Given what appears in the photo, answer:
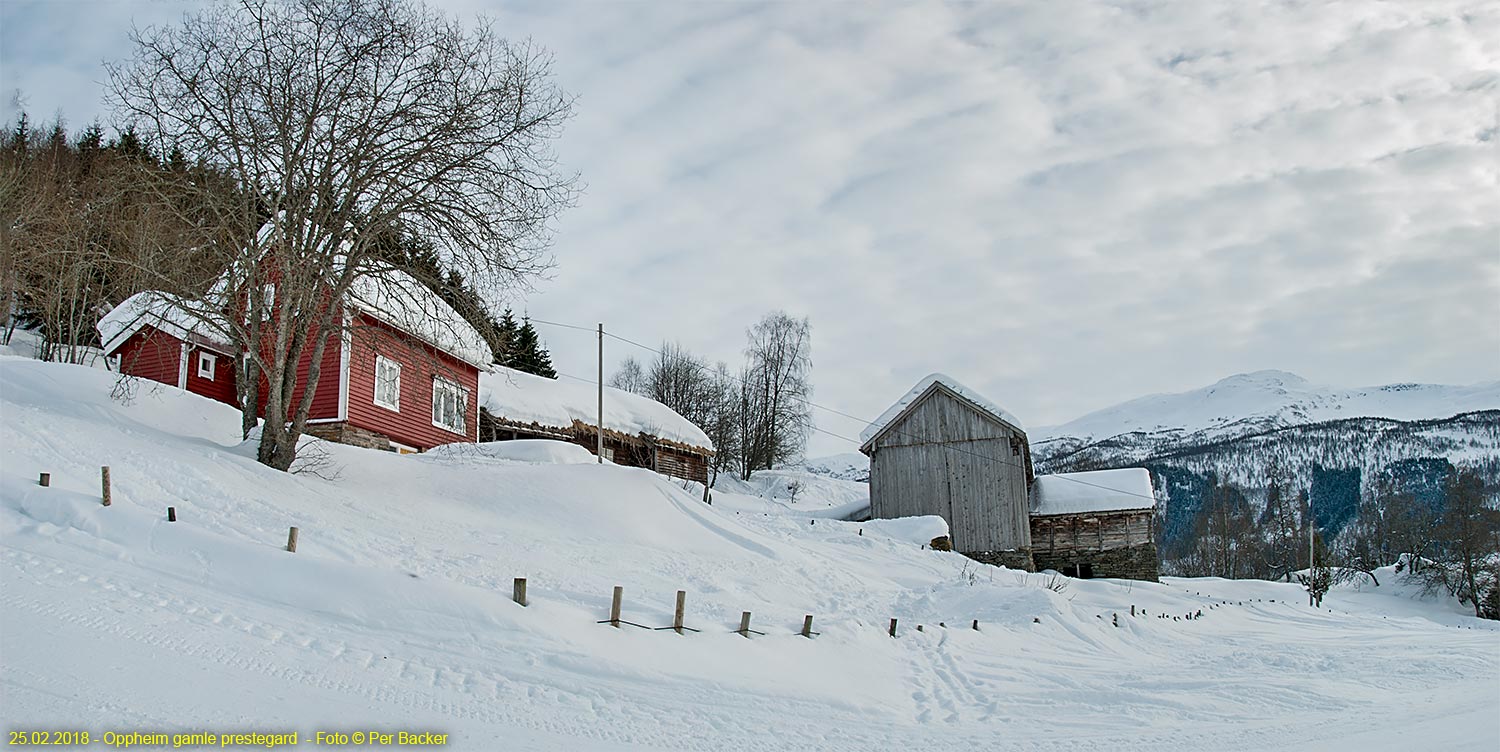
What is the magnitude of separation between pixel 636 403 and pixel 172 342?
18082 millimetres

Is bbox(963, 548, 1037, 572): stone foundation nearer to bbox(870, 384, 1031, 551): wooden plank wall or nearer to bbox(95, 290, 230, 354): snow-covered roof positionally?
bbox(870, 384, 1031, 551): wooden plank wall

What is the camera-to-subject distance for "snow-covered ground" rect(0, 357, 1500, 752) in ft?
25.4

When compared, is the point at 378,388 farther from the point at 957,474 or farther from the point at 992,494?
the point at 992,494

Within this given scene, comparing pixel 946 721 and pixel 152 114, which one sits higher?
pixel 152 114

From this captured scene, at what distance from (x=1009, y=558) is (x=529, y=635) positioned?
22650mm

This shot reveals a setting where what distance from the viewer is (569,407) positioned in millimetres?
35875

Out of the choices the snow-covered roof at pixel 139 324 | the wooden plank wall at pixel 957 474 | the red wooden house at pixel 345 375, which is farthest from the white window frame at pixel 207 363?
the wooden plank wall at pixel 957 474

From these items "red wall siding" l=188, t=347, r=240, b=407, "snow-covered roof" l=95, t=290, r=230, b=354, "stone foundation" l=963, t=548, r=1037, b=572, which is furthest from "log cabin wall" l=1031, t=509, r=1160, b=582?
"snow-covered roof" l=95, t=290, r=230, b=354

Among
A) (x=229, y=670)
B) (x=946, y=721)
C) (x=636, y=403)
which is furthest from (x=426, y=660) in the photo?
(x=636, y=403)

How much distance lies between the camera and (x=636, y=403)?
39469mm

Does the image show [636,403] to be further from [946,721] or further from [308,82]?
[946,721]

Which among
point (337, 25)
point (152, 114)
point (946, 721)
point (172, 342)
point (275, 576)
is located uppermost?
point (337, 25)

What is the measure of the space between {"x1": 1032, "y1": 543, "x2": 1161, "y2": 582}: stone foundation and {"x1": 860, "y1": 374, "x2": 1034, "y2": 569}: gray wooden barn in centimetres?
256

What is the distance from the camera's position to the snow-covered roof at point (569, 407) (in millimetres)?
33375
